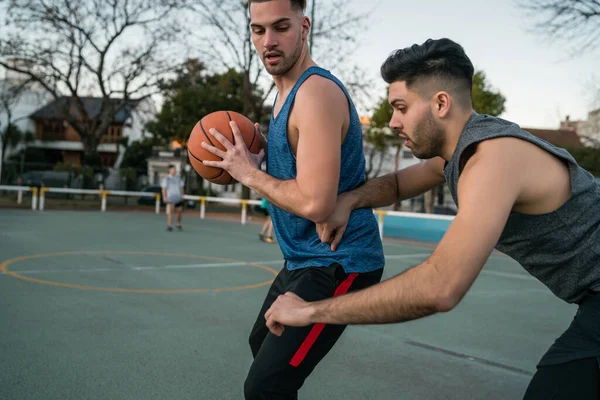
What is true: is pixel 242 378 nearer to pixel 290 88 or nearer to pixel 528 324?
pixel 290 88

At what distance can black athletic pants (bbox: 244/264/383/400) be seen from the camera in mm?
2213

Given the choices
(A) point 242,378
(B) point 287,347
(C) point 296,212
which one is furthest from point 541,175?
(A) point 242,378

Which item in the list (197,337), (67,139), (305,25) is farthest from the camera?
(67,139)

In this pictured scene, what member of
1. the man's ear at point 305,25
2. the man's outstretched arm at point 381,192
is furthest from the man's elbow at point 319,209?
the man's ear at point 305,25

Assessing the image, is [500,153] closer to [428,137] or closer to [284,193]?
[428,137]

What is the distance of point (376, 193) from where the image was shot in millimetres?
2580

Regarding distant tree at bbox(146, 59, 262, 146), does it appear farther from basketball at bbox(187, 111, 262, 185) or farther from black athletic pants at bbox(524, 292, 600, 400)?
black athletic pants at bbox(524, 292, 600, 400)

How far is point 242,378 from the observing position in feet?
13.4

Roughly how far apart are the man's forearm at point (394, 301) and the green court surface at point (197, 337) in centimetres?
217

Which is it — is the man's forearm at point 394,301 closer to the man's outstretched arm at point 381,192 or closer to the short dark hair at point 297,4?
the man's outstretched arm at point 381,192

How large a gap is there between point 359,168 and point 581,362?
1162 mm

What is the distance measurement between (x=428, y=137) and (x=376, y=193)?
65 cm

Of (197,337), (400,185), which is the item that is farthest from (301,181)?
(197,337)

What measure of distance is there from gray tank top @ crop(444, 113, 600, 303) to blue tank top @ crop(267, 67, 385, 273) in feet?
1.93
